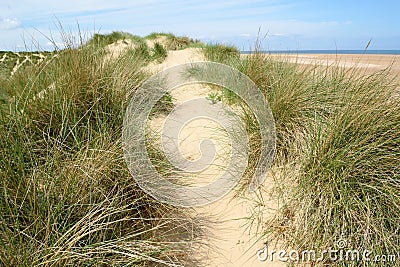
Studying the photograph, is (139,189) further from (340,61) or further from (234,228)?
(340,61)

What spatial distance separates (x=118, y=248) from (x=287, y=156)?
59.0 inches

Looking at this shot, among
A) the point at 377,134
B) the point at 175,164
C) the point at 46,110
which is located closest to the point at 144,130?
the point at 175,164

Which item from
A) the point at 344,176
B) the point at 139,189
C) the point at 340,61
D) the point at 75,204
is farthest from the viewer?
the point at 340,61

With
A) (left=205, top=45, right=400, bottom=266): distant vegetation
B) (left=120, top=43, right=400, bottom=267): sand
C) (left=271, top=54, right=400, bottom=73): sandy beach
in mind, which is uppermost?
(left=271, top=54, right=400, bottom=73): sandy beach

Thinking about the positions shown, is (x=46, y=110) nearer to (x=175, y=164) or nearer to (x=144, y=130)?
(x=144, y=130)

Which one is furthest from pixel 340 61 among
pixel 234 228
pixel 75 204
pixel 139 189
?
pixel 75 204

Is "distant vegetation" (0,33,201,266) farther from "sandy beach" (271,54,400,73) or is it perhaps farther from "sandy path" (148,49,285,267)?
"sandy beach" (271,54,400,73)

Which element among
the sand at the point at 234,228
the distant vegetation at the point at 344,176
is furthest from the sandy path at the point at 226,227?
the distant vegetation at the point at 344,176

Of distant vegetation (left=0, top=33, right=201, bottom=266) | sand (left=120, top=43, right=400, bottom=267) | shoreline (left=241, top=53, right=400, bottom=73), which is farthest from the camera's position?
shoreline (left=241, top=53, right=400, bottom=73)

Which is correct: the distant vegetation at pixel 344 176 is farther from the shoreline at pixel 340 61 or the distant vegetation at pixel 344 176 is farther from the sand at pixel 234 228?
the shoreline at pixel 340 61

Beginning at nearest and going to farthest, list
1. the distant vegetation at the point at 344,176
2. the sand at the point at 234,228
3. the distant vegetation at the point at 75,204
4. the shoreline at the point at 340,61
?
the distant vegetation at the point at 75,204 < the distant vegetation at the point at 344,176 < the sand at the point at 234,228 < the shoreline at the point at 340,61

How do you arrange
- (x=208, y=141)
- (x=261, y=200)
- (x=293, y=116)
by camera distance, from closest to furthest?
(x=261, y=200) → (x=293, y=116) → (x=208, y=141)

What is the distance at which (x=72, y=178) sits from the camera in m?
1.62

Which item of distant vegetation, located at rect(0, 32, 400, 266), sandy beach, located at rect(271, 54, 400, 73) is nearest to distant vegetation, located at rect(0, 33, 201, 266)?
distant vegetation, located at rect(0, 32, 400, 266)
